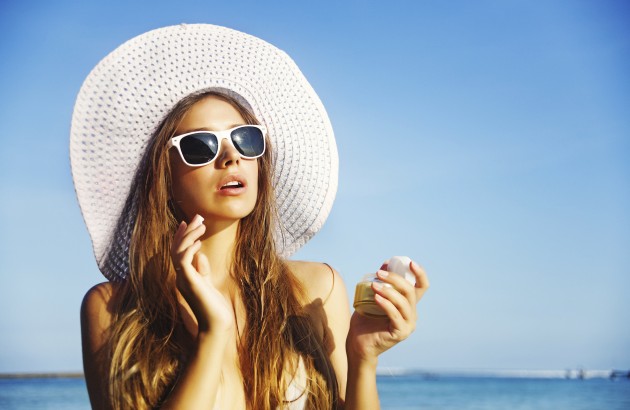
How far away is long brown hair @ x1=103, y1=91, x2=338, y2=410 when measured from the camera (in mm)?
3553

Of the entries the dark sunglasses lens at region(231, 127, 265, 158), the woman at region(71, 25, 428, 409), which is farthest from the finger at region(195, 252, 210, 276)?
the dark sunglasses lens at region(231, 127, 265, 158)

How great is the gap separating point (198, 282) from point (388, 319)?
0.85m

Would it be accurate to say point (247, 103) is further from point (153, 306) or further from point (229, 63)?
point (153, 306)

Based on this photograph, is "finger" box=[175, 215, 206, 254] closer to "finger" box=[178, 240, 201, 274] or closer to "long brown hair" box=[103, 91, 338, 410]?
"finger" box=[178, 240, 201, 274]

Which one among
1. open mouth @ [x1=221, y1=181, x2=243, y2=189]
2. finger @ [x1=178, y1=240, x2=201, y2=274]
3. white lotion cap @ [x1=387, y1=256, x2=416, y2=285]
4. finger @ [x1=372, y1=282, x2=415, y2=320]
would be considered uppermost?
open mouth @ [x1=221, y1=181, x2=243, y2=189]

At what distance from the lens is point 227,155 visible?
3.62 meters

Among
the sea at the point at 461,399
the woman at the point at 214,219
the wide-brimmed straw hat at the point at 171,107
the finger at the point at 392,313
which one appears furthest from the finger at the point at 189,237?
the sea at the point at 461,399

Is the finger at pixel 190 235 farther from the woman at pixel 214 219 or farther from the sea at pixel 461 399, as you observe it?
the sea at pixel 461 399

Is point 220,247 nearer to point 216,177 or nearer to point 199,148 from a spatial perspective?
point 216,177

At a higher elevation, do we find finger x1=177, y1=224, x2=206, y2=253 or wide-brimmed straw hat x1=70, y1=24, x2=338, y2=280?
wide-brimmed straw hat x1=70, y1=24, x2=338, y2=280

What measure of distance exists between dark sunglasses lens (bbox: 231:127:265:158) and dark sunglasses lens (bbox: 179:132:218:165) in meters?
0.11

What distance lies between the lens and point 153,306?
3.79 metres

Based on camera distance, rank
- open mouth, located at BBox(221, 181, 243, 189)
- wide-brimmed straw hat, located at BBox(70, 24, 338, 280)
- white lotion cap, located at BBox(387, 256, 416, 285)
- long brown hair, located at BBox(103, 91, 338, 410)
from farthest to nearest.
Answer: wide-brimmed straw hat, located at BBox(70, 24, 338, 280)
open mouth, located at BBox(221, 181, 243, 189)
long brown hair, located at BBox(103, 91, 338, 410)
white lotion cap, located at BBox(387, 256, 416, 285)

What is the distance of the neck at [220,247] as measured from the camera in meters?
3.86
